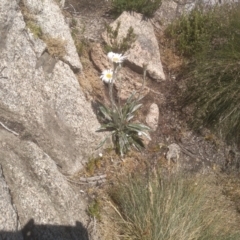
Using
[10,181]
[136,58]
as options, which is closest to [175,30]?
[136,58]

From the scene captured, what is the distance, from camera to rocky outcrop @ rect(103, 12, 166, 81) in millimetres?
4754

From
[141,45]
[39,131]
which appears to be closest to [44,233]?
[39,131]

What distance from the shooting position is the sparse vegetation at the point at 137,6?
506cm

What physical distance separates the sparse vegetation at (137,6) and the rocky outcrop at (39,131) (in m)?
0.97

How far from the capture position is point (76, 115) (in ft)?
13.1

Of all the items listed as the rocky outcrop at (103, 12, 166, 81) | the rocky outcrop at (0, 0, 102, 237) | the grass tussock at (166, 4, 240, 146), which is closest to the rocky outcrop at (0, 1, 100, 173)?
the rocky outcrop at (0, 0, 102, 237)

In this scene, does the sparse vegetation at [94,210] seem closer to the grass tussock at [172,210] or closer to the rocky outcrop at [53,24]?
the grass tussock at [172,210]

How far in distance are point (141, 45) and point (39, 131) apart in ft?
6.33

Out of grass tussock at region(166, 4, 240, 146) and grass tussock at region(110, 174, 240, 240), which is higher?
grass tussock at region(166, 4, 240, 146)

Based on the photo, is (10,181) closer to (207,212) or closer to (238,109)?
(207,212)

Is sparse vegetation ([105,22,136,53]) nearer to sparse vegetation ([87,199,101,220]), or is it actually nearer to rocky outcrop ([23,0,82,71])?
rocky outcrop ([23,0,82,71])

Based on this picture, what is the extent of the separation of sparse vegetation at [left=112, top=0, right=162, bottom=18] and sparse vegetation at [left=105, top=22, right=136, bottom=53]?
0.51 m

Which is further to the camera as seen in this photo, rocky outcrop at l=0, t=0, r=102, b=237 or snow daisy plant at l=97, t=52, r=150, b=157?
snow daisy plant at l=97, t=52, r=150, b=157

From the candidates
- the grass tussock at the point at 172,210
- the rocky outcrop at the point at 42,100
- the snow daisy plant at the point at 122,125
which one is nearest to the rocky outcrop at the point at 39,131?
the rocky outcrop at the point at 42,100
